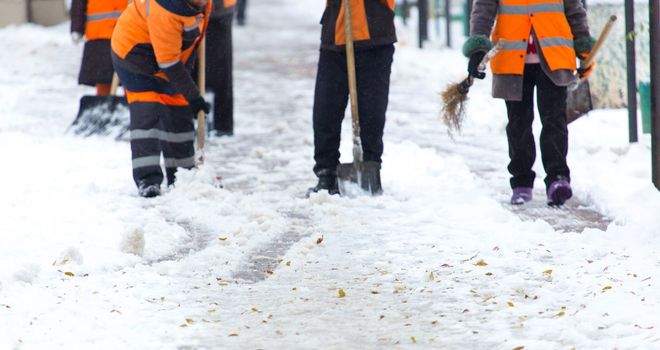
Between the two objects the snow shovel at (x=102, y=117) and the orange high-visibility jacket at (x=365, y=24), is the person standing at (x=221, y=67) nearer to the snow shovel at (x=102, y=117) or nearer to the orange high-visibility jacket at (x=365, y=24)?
the snow shovel at (x=102, y=117)

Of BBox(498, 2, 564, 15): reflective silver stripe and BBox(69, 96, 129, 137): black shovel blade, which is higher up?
BBox(498, 2, 564, 15): reflective silver stripe

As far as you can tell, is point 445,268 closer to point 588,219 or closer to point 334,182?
point 588,219

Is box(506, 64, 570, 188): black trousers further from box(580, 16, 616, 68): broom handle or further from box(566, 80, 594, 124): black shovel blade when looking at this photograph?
box(566, 80, 594, 124): black shovel blade

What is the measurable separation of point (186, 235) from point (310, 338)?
1.86 metres

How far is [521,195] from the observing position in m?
6.70

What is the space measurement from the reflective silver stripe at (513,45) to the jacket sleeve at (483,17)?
11 cm

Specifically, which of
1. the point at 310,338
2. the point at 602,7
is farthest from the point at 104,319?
the point at 602,7

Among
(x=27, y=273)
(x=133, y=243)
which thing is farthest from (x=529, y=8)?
(x=27, y=273)

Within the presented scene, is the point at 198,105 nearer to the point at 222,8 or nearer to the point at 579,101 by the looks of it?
the point at 222,8

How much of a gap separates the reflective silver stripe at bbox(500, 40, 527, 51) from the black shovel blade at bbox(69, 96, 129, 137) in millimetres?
3699

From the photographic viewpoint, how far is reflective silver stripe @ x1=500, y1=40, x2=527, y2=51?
6.54m

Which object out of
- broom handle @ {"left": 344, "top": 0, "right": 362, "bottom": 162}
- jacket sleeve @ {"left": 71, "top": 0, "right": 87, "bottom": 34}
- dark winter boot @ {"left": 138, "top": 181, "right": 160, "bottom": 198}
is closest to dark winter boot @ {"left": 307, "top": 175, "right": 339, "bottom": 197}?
broom handle @ {"left": 344, "top": 0, "right": 362, "bottom": 162}

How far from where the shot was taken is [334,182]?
718 cm

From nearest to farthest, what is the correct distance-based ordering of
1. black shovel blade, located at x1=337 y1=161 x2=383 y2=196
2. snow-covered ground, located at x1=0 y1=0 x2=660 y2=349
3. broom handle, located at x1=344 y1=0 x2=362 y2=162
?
snow-covered ground, located at x1=0 y1=0 x2=660 y2=349, broom handle, located at x1=344 y1=0 x2=362 y2=162, black shovel blade, located at x1=337 y1=161 x2=383 y2=196
